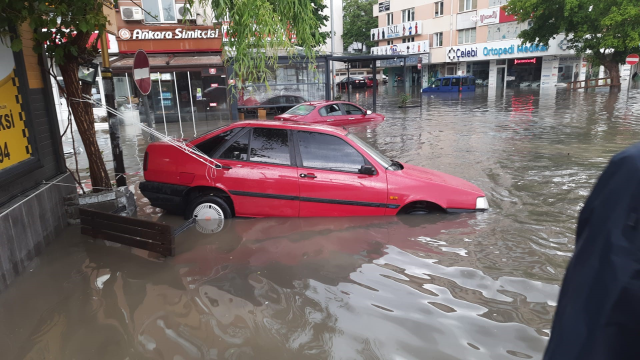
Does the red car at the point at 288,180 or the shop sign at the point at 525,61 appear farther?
the shop sign at the point at 525,61

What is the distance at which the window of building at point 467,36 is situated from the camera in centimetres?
4828

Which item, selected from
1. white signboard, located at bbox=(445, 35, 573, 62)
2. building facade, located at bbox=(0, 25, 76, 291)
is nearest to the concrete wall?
building facade, located at bbox=(0, 25, 76, 291)

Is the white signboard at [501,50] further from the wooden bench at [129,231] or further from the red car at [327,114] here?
the wooden bench at [129,231]

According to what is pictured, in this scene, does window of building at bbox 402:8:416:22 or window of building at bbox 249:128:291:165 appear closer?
window of building at bbox 249:128:291:165

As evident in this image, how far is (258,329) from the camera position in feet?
12.7

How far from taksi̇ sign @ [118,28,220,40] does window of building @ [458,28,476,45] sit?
35.1 m

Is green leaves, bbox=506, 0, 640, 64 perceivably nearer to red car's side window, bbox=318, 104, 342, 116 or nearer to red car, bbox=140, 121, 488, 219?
red car's side window, bbox=318, 104, 342, 116

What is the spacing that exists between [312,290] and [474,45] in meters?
48.4

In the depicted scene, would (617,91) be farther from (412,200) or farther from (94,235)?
(94,235)

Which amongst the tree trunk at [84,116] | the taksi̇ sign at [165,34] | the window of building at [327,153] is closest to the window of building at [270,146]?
the window of building at [327,153]

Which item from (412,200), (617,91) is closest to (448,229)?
(412,200)

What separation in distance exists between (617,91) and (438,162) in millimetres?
29938

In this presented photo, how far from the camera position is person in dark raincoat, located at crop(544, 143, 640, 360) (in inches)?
34.1

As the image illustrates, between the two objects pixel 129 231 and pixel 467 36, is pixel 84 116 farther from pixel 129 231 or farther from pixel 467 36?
pixel 467 36
